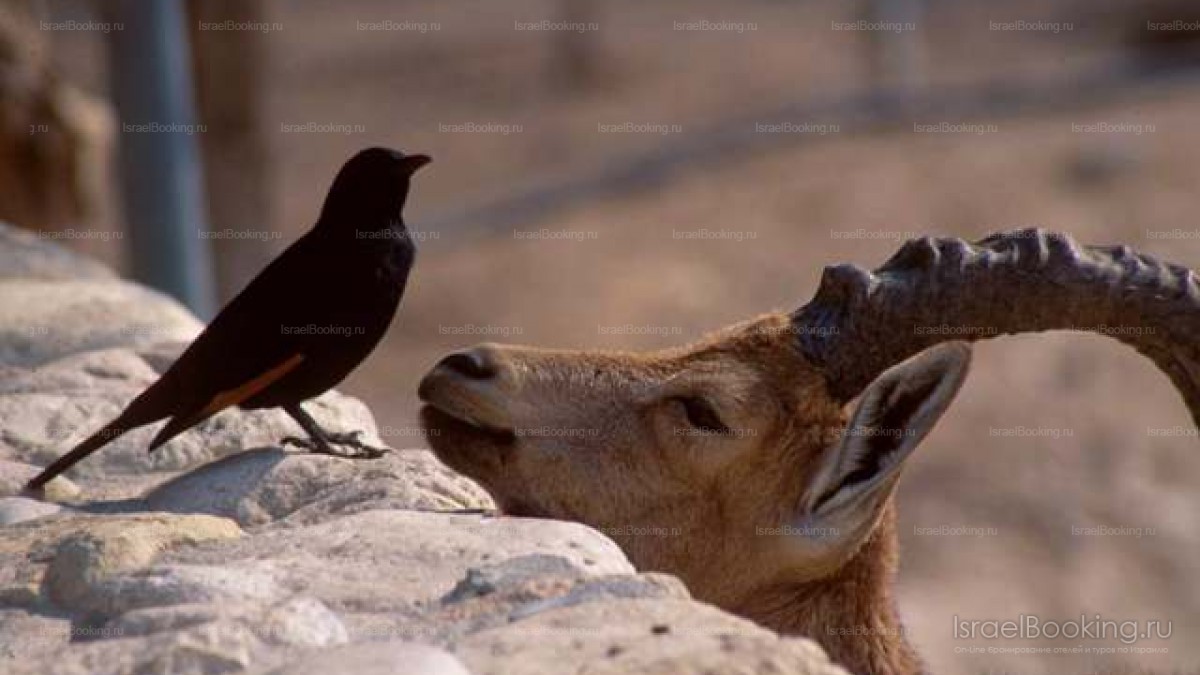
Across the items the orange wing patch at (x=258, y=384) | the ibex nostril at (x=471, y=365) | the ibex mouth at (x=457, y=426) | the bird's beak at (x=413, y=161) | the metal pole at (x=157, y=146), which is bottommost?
the metal pole at (x=157, y=146)

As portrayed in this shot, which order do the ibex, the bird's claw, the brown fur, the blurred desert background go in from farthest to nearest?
the blurred desert background < the bird's claw < the brown fur < the ibex

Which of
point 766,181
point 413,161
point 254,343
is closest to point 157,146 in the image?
point 413,161

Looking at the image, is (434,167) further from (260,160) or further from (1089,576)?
(1089,576)

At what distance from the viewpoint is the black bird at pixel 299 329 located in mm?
6191

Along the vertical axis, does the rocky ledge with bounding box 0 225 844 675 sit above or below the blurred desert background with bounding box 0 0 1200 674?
above

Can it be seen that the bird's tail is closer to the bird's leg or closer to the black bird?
the black bird

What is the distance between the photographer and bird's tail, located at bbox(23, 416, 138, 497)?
6.19 m

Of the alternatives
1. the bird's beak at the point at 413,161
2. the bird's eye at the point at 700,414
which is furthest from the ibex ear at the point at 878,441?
the bird's beak at the point at 413,161

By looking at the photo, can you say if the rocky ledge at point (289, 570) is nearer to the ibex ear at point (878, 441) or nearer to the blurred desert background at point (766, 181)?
the ibex ear at point (878, 441)

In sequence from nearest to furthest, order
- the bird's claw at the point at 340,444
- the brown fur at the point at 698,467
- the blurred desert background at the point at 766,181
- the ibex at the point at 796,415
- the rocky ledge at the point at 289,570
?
the rocky ledge at the point at 289,570 < the ibex at the point at 796,415 < the brown fur at the point at 698,467 < the bird's claw at the point at 340,444 < the blurred desert background at the point at 766,181

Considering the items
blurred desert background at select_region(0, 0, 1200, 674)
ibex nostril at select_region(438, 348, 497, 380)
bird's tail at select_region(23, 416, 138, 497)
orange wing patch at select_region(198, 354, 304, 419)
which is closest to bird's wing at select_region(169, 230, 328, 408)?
orange wing patch at select_region(198, 354, 304, 419)

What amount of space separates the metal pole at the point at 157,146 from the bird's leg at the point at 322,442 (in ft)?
12.7

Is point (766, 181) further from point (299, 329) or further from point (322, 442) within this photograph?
point (299, 329)

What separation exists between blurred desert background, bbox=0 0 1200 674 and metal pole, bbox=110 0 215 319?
23.8 inches
